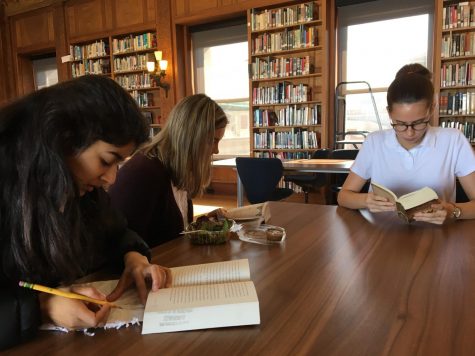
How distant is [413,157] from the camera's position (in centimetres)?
173

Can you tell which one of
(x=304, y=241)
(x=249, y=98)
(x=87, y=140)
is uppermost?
(x=249, y=98)

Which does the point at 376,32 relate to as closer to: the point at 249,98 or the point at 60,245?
the point at 249,98

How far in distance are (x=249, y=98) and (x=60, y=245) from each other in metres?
5.15

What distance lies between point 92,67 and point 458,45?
5831 mm

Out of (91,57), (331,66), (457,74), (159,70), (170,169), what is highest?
(91,57)

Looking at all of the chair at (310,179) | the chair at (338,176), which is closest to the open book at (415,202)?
the chair at (338,176)

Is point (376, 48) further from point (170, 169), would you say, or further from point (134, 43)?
point (170, 169)

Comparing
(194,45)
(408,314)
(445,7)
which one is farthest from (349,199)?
(194,45)

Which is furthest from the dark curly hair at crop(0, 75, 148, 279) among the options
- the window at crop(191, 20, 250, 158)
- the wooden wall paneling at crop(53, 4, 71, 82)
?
the wooden wall paneling at crop(53, 4, 71, 82)

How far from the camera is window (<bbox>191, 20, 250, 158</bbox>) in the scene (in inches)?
239

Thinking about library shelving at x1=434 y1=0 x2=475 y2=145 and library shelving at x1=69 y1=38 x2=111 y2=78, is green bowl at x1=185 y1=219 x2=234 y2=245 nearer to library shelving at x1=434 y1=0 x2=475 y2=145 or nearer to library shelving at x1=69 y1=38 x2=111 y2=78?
library shelving at x1=434 y1=0 x2=475 y2=145

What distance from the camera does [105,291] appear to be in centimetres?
89

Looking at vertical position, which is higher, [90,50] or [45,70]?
[90,50]

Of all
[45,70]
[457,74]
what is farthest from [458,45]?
[45,70]
